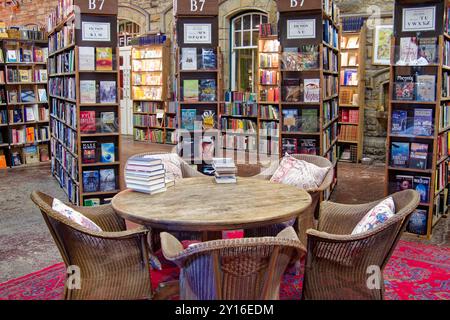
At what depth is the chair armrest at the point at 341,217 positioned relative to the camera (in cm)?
330

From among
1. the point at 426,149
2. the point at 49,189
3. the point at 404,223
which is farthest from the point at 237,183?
the point at 49,189

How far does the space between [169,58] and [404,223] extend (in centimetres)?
1007

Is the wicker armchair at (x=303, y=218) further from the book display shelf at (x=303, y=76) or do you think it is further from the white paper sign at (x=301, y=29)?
the white paper sign at (x=301, y=29)

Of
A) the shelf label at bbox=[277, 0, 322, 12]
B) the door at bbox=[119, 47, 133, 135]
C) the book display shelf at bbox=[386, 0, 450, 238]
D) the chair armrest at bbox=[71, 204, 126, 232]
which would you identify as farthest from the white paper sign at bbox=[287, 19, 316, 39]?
the door at bbox=[119, 47, 133, 135]

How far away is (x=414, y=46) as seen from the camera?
4.89m

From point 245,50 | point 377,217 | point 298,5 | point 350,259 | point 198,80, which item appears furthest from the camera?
point 245,50

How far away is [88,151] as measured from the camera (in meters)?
5.74

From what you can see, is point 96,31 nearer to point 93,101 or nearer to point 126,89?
point 93,101

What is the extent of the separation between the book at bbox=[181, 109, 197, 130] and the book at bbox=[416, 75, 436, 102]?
2.72m

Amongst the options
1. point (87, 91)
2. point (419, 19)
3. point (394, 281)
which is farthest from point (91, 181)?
point (419, 19)

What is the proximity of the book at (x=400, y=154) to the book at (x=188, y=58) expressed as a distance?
2.60m

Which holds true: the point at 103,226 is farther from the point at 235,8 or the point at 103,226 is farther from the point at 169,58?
the point at 169,58

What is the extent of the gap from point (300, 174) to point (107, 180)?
8.96 feet
